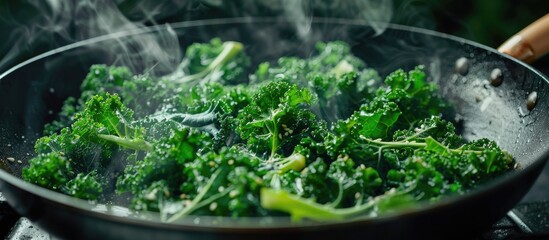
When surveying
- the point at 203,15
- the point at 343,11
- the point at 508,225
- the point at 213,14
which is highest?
the point at 213,14

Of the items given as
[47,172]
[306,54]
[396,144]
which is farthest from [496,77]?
[47,172]

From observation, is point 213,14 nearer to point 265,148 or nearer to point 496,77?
point 496,77

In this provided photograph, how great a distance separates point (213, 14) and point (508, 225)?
3.84 metres

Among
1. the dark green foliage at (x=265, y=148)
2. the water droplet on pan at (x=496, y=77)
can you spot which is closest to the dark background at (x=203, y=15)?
the water droplet on pan at (x=496, y=77)

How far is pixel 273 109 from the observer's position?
2461 mm

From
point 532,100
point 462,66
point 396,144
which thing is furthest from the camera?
point 462,66

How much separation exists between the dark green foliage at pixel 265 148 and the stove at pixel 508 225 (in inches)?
10.5

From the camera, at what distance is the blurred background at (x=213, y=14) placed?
3.96 m

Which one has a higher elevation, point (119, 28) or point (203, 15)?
point (203, 15)

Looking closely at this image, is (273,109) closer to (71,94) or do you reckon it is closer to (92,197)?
(92,197)

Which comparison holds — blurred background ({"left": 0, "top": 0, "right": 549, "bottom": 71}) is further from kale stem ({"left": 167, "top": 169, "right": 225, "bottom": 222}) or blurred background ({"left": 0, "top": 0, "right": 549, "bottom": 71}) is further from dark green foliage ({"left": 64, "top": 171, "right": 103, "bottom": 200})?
kale stem ({"left": 167, "top": 169, "right": 225, "bottom": 222})

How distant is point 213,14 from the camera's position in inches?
224

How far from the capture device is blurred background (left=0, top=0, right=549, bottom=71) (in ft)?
13.0

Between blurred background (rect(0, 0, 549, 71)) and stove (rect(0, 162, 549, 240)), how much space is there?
1338 millimetres
